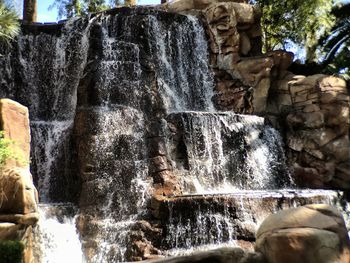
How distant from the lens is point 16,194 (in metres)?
9.30

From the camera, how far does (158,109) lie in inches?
610

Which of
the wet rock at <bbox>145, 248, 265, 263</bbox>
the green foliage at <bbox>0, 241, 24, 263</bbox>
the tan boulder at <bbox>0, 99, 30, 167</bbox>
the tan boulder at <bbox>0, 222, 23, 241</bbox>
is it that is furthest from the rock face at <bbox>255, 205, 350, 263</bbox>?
the tan boulder at <bbox>0, 99, 30, 167</bbox>

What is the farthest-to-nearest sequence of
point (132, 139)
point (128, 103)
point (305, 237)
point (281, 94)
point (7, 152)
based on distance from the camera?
point (281, 94) → point (128, 103) → point (132, 139) → point (7, 152) → point (305, 237)

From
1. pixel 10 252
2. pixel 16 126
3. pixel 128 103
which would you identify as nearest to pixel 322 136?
pixel 128 103

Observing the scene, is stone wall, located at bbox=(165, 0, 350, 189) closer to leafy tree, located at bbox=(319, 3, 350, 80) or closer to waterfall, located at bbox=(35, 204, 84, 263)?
leafy tree, located at bbox=(319, 3, 350, 80)

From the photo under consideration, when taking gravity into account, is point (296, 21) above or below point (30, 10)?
below

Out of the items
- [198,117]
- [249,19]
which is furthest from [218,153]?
[249,19]

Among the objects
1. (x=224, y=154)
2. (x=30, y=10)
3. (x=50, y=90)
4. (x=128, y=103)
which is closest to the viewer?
(x=128, y=103)

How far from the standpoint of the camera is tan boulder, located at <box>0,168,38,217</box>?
9273mm

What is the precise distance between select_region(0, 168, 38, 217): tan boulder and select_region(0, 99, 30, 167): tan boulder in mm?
433

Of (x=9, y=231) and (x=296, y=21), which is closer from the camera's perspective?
(x=9, y=231)

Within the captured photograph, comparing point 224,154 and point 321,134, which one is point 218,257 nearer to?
point 224,154

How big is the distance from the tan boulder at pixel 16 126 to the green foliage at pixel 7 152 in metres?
0.14

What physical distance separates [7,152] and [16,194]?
0.82m
